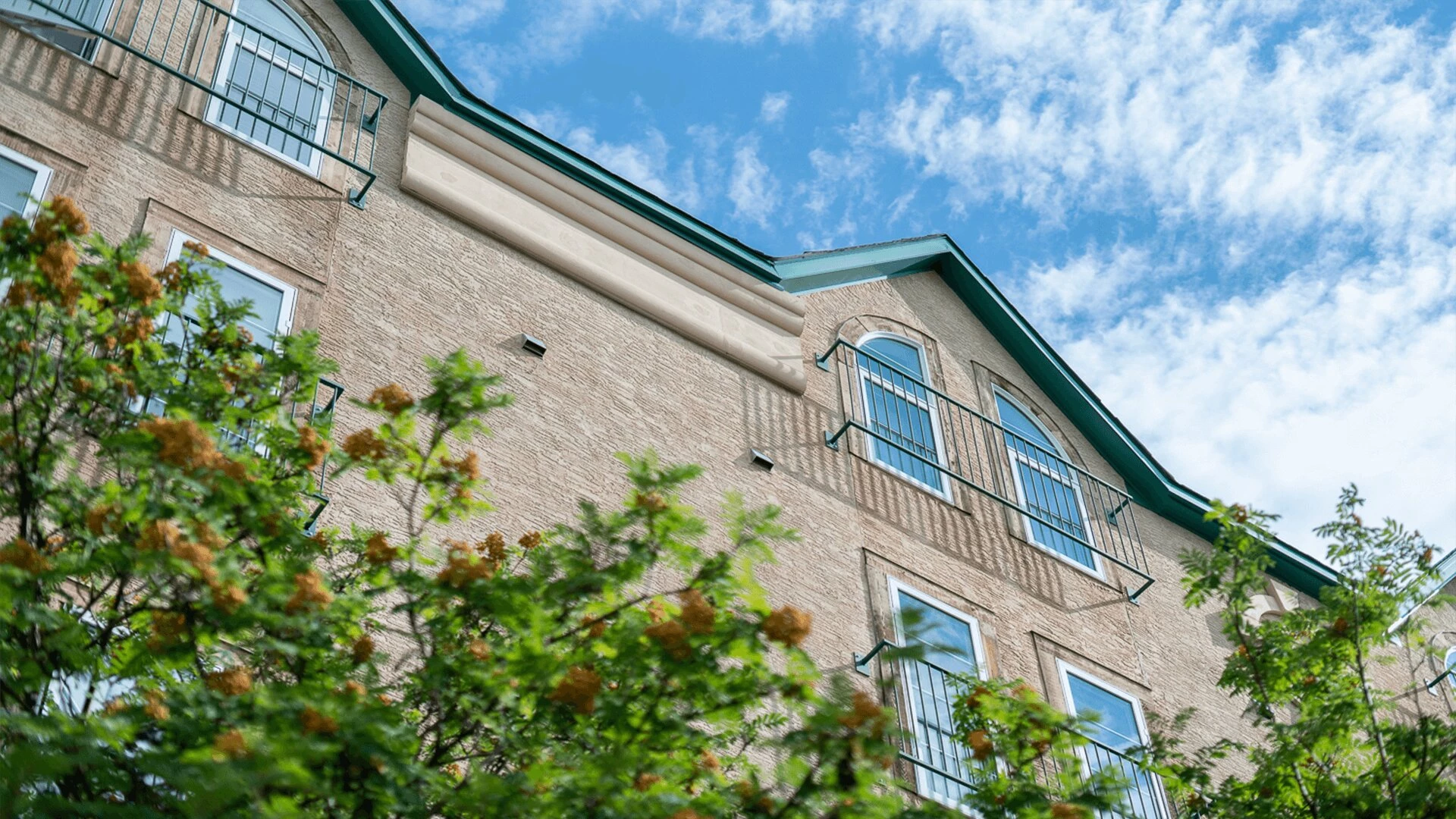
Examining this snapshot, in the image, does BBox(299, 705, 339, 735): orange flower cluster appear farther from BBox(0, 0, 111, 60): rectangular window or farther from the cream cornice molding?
the cream cornice molding

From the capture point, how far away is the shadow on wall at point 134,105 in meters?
13.4

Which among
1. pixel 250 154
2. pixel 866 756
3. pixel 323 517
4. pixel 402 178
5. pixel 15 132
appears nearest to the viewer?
pixel 866 756

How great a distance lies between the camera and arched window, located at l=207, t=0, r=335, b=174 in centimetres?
1465

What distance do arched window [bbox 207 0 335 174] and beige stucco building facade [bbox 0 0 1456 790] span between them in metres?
0.04

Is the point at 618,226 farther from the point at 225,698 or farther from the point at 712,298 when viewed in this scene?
the point at 225,698

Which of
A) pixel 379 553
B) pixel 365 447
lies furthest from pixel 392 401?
pixel 379 553

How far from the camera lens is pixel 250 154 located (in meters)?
14.4

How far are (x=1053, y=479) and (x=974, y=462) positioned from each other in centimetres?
146

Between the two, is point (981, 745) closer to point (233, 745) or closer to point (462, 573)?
point (462, 573)

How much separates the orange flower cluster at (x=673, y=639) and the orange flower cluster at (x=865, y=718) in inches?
34.4

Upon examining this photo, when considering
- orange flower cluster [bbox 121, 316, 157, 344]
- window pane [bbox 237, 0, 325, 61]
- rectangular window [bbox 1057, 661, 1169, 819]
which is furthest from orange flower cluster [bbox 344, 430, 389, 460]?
rectangular window [bbox 1057, 661, 1169, 819]

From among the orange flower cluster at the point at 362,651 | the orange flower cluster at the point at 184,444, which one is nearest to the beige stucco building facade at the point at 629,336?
the orange flower cluster at the point at 362,651

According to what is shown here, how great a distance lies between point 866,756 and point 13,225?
5.25 metres

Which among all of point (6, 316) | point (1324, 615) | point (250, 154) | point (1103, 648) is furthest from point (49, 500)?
point (1103, 648)
